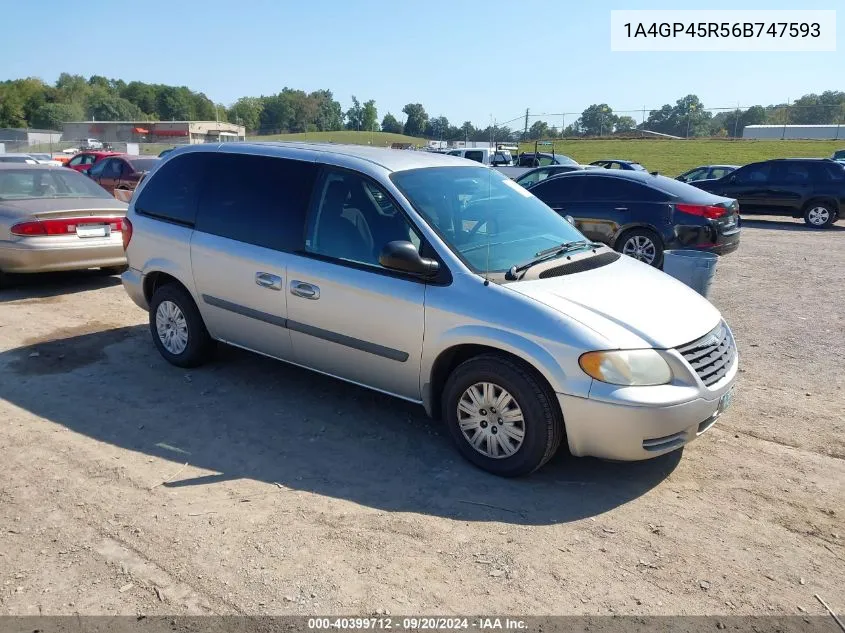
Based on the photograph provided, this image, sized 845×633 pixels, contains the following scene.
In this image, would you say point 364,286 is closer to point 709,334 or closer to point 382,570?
point 382,570

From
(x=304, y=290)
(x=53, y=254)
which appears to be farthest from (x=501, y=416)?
(x=53, y=254)

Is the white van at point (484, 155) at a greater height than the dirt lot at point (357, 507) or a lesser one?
greater

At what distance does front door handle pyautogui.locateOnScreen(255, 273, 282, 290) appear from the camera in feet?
16.3

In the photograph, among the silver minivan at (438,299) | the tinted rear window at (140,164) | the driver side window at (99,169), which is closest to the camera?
the silver minivan at (438,299)

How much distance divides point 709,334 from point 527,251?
1255mm

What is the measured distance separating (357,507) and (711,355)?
2275mm

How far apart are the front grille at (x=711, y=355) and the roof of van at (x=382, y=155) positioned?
2248 millimetres

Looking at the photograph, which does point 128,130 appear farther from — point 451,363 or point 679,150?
point 451,363

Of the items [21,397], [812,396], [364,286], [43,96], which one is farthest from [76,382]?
[43,96]

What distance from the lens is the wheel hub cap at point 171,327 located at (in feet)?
19.1

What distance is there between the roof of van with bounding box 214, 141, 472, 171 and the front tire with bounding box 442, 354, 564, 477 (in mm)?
1664

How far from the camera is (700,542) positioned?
11.6ft

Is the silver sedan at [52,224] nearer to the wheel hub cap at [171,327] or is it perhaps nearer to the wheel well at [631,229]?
the wheel hub cap at [171,327]

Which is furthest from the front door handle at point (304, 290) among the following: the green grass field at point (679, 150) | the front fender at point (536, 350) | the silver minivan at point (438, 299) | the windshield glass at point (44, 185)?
the green grass field at point (679, 150)
